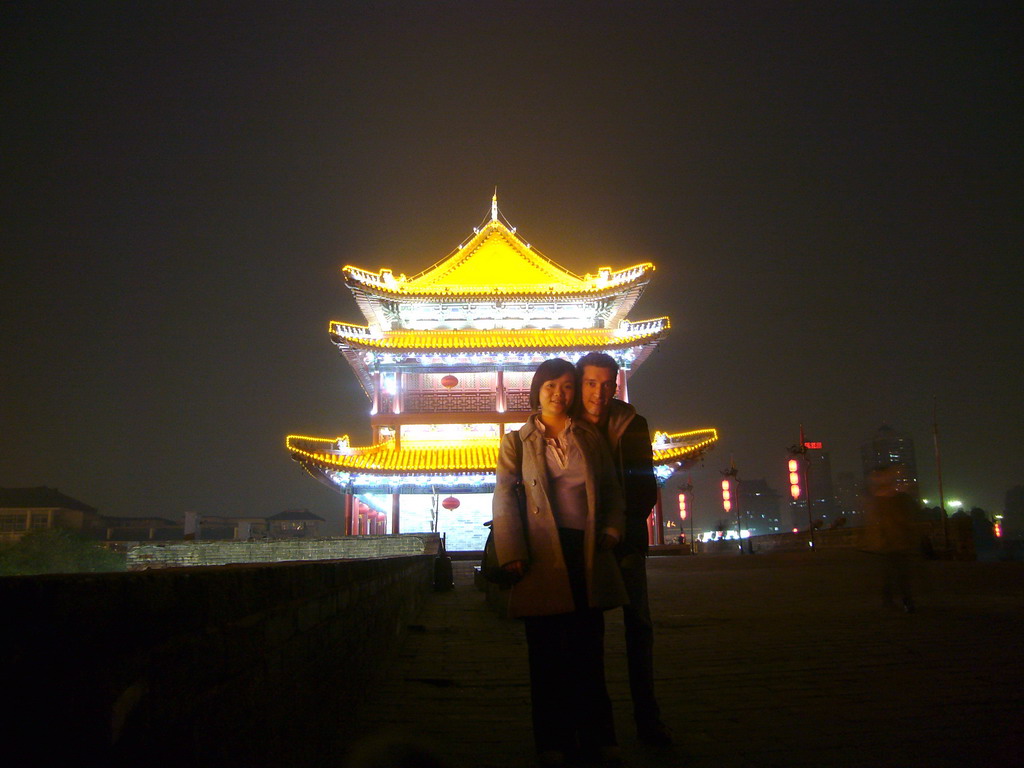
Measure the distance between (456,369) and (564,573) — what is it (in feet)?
65.0

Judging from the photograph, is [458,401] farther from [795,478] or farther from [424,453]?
[795,478]

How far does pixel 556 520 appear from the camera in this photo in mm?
3396

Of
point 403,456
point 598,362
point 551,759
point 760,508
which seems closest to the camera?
point 551,759

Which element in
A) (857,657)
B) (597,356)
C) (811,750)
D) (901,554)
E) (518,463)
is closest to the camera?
(811,750)

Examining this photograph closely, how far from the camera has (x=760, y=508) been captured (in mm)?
134375

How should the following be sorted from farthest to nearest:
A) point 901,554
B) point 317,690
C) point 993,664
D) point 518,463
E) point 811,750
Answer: point 901,554 → point 993,664 → point 518,463 → point 811,750 → point 317,690

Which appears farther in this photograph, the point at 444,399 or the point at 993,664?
the point at 444,399

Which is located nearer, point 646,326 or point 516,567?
point 516,567

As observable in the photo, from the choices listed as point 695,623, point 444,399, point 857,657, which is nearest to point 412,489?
point 444,399

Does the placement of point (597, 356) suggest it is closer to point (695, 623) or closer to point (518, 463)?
point (518, 463)

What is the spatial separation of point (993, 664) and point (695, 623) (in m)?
2.96

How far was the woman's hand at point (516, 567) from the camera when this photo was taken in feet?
10.8

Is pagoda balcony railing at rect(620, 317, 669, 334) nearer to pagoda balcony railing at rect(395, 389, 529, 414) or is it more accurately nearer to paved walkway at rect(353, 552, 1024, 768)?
pagoda balcony railing at rect(395, 389, 529, 414)

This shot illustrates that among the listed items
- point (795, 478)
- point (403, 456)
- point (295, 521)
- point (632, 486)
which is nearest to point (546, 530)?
point (632, 486)
